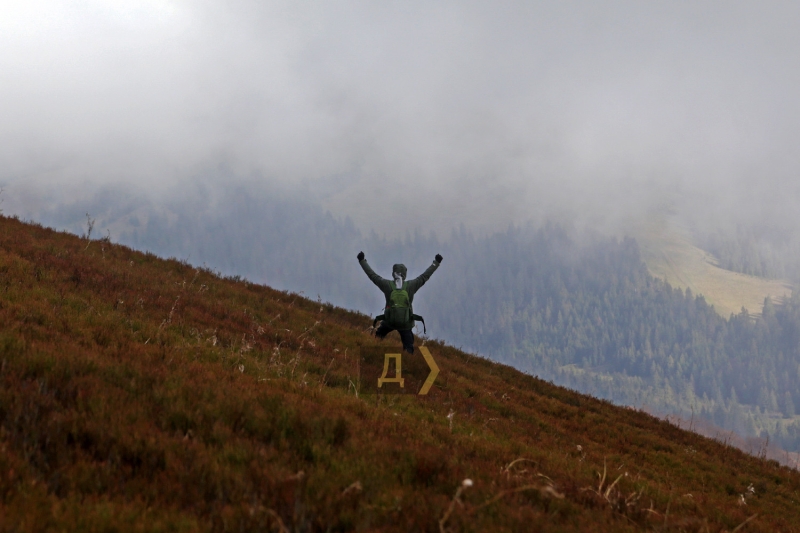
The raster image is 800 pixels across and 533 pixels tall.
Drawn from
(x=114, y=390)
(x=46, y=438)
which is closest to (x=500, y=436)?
(x=114, y=390)

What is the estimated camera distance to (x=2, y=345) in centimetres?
539

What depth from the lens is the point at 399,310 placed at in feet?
42.2

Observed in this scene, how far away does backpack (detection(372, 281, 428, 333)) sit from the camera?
1282 centimetres

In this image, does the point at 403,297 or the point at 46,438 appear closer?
the point at 46,438

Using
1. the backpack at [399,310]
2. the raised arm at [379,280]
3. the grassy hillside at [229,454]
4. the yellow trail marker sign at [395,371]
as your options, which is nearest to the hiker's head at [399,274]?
the backpack at [399,310]

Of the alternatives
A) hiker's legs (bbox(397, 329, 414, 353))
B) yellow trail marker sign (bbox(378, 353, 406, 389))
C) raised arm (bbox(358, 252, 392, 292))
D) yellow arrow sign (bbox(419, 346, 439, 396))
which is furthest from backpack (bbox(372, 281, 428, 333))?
yellow arrow sign (bbox(419, 346, 439, 396))

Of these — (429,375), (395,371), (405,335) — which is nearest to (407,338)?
(405,335)

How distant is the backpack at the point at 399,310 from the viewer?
12.8 meters

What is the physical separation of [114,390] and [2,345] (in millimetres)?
1658

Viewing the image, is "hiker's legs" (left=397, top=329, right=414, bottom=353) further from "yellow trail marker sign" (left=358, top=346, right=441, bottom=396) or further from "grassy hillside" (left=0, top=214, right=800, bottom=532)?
"grassy hillside" (left=0, top=214, right=800, bottom=532)

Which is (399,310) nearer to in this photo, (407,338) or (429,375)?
(407,338)

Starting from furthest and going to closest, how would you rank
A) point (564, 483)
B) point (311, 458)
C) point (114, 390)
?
point (564, 483)
point (114, 390)
point (311, 458)

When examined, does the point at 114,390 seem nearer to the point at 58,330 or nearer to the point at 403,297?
the point at 58,330

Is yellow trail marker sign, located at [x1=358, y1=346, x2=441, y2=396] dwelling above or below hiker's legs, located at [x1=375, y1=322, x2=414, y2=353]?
below
